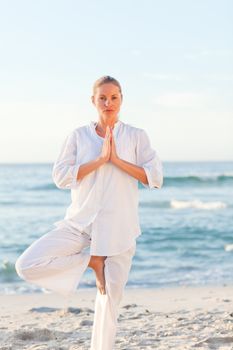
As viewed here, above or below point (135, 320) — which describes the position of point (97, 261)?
above

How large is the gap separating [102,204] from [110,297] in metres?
0.59

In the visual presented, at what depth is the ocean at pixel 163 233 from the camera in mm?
9586

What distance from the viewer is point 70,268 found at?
3986 mm

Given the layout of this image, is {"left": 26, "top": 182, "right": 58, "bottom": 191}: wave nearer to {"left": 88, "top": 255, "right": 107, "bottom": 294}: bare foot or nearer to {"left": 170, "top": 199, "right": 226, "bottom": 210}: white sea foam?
{"left": 170, "top": 199, "right": 226, "bottom": 210}: white sea foam

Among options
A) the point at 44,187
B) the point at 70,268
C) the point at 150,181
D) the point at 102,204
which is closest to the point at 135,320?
the point at 70,268

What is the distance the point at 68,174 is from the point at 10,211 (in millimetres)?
18177

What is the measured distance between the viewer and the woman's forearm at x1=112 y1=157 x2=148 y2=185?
3.94m

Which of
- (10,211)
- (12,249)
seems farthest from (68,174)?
(10,211)

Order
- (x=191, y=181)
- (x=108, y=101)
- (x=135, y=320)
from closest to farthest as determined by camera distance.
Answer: (x=108, y=101), (x=135, y=320), (x=191, y=181)

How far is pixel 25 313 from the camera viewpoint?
22.1 ft

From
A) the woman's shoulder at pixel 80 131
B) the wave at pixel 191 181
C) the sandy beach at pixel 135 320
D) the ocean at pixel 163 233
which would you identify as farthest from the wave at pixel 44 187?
the woman's shoulder at pixel 80 131

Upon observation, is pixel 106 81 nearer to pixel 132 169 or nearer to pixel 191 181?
pixel 132 169

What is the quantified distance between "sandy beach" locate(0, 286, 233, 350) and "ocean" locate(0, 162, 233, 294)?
3.29ft

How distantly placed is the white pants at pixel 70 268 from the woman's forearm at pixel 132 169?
0.47m
